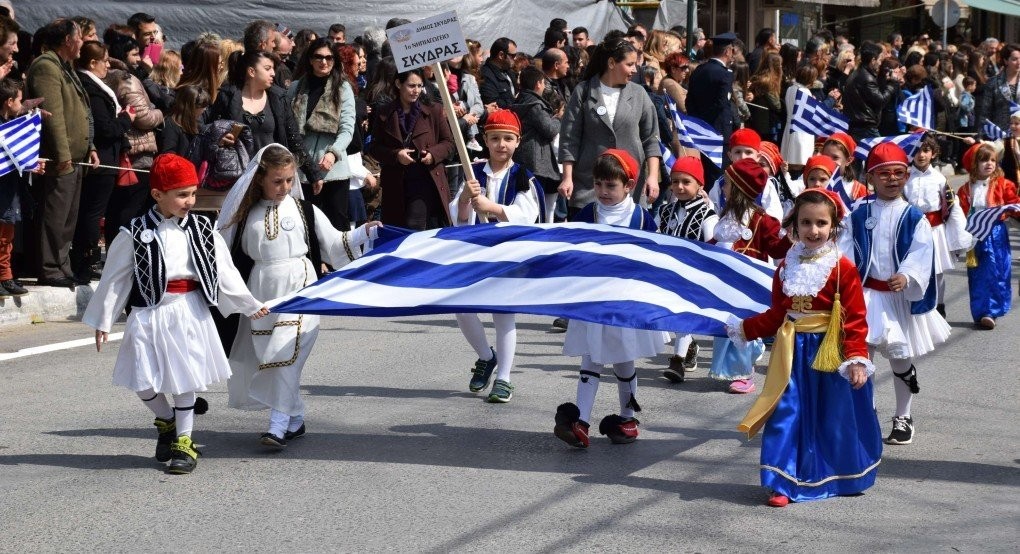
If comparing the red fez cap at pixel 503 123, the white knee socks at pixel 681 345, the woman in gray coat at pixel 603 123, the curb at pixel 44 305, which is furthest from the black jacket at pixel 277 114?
the white knee socks at pixel 681 345

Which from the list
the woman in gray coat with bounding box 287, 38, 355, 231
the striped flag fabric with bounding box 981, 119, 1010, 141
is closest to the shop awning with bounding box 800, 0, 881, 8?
the striped flag fabric with bounding box 981, 119, 1010, 141

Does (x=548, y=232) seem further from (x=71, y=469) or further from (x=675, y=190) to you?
(x=71, y=469)

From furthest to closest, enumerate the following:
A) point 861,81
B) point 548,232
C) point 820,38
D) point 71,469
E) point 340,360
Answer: point 820,38 → point 861,81 → point 340,360 → point 548,232 → point 71,469

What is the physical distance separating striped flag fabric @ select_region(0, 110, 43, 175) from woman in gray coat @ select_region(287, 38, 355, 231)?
210 cm

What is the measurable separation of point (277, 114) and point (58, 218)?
1.84m

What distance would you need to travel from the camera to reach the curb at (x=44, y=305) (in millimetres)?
10500

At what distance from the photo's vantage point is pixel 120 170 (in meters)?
11.5

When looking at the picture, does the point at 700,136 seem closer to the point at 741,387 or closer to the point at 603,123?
the point at 603,123

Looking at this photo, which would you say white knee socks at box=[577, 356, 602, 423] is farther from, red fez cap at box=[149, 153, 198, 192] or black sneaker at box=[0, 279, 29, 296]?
black sneaker at box=[0, 279, 29, 296]

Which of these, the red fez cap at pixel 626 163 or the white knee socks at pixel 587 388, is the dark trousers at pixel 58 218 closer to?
the red fez cap at pixel 626 163

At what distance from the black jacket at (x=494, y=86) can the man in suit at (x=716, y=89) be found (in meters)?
1.90

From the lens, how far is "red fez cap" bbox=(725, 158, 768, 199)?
8.33 m

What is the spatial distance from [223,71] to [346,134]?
109 centimetres

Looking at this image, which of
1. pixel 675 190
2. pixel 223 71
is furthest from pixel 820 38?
pixel 675 190
